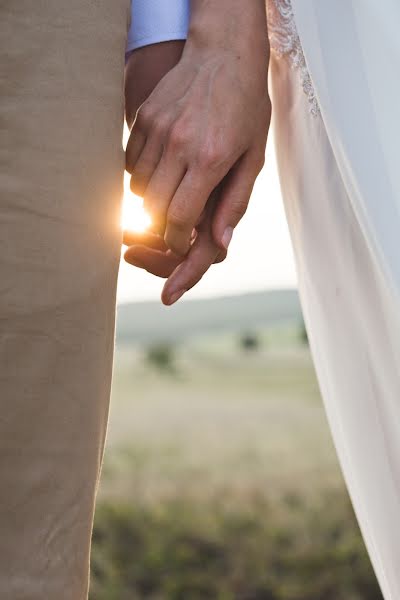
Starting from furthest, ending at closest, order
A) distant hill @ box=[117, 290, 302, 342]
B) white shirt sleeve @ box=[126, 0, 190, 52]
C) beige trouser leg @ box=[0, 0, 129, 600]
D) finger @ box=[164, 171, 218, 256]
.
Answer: distant hill @ box=[117, 290, 302, 342]
white shirt sleeve @ box=[126, 0, 190, 52]
finger @ box=[164, 171, 218, 256]
beige trouser leg @ box=[0, 0, 129, 600]

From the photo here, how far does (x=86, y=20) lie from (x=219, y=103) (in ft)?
0.61

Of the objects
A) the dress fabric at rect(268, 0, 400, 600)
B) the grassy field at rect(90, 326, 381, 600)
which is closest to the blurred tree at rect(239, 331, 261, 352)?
the grassy field at rect(90, 326, 381, 600)

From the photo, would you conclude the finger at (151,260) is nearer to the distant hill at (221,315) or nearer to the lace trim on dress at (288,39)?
the lace trim on dress at (288,39)

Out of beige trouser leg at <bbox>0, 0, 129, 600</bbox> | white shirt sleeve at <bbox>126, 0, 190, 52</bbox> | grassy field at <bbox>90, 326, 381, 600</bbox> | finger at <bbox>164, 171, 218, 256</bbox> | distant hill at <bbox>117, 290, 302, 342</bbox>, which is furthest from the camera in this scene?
distant hill at <bbox>117, 290, 302, 342</bbox>

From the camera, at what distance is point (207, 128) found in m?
0.94

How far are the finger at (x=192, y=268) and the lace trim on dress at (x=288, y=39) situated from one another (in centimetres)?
23

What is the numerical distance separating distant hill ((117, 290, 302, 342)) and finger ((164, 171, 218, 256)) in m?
6.59

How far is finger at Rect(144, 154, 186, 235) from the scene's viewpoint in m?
0.93

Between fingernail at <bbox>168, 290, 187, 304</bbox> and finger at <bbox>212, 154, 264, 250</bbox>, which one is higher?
finger at <bbox>212, 154, 264, 250</bbox>

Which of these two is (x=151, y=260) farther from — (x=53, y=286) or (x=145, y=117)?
(x=53, y=286)

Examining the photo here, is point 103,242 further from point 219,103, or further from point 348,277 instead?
point 348,277

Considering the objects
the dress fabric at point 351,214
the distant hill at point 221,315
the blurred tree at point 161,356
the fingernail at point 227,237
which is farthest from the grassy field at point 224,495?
the fingernail at point 227,237

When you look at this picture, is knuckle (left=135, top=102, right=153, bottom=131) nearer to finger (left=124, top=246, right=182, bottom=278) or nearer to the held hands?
the held hands

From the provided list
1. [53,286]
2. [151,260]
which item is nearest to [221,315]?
[151,260]
